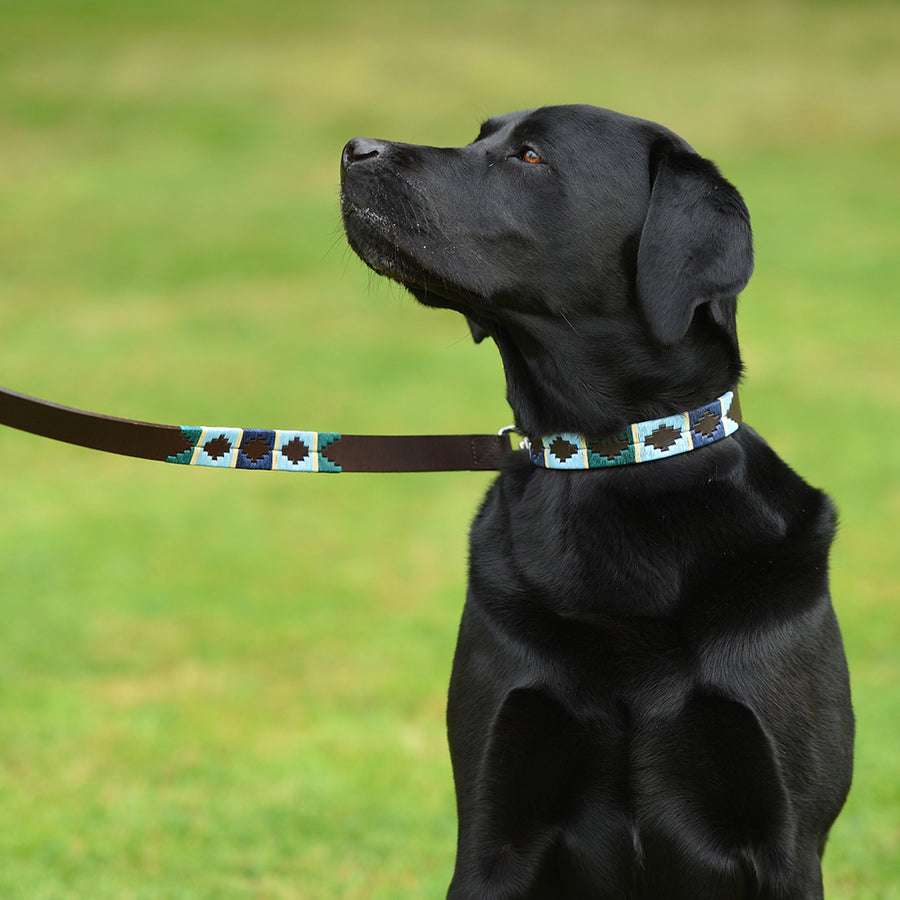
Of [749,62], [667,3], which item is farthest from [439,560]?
[667,3]

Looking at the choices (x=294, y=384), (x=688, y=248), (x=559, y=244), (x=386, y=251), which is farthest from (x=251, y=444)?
(x=294, y=384)

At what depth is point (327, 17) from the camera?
24953mm

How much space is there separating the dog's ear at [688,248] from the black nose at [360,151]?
571 millimetres

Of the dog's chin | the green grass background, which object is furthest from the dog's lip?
the green grass background

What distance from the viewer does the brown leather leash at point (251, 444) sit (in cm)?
283

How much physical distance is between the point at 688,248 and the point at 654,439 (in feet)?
1.25

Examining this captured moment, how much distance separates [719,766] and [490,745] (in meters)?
0.43

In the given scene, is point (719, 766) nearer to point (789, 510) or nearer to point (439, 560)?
point (789, 510)

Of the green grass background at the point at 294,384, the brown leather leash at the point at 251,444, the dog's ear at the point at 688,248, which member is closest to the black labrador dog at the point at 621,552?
the dog's ear at the point at 688,248

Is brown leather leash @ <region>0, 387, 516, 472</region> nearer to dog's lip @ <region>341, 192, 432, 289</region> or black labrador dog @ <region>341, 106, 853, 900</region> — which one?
black labrador dog @ <region>341, 106, 853, 900</region>

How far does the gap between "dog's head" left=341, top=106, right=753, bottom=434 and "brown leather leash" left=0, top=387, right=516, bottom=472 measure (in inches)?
9.9

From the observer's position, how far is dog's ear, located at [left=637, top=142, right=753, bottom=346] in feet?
8.51

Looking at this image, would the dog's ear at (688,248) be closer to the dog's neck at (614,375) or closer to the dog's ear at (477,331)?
the dog's neck at (614,375)

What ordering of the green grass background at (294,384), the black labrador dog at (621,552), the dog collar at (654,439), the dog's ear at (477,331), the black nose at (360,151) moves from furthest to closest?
the green grass background at (294,384) → the dog's ear at (477,331) → the black nose at (360,151) → the dog collar at (654,439) → the black labrador dog at (621,552)
